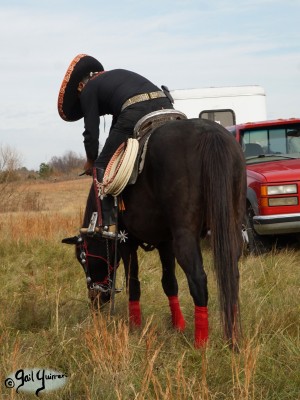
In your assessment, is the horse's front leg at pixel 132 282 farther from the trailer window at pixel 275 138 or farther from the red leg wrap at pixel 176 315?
the trailer window at pixel 275 138

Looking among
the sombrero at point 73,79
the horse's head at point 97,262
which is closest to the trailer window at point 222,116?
the sombrero at point 73,79

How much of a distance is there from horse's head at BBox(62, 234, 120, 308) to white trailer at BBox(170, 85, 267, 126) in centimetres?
868

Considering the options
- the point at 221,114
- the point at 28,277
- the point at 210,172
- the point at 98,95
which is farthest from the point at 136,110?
the point at 221,114

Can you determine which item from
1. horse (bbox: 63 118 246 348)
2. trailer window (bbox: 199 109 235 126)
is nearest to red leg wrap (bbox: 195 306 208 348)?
horse (bbox: 63 118 246 348)

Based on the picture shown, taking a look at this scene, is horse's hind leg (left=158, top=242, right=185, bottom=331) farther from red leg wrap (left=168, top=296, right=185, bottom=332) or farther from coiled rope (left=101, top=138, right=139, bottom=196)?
coiled rope (left=101, top=138, right=139, bottom=196)

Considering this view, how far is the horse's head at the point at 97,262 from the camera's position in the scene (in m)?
5.63

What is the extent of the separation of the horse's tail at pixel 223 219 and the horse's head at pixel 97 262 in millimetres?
1689

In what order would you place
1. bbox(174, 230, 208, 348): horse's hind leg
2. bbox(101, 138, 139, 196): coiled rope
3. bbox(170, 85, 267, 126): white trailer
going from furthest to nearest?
1. bbox(170, 85, 267, 126): white trailer
2. bbox(101, 138, 139, 196): coiled rope
3. bbox(174, 230, 208, 348): horse's hind leg

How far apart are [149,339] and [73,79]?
9.12ft

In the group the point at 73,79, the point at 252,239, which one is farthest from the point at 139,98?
the point at 252,239

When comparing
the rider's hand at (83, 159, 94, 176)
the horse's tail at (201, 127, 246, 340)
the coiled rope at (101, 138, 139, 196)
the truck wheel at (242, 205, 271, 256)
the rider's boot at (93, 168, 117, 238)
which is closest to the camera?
the horse's tail at (201, 127, 246, 340)

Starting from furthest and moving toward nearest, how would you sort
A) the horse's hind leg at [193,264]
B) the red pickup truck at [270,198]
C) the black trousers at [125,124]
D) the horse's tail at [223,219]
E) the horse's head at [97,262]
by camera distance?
the red pickup truck at [270,198] < the horse's head at [97,262] < the black trousers at [125,124] < the horse's hind leg at [193,264] < the horse's tail at [223,219]

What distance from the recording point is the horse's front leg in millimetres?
5289

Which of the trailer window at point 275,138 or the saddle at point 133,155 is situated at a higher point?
the saddle at point 133,155
